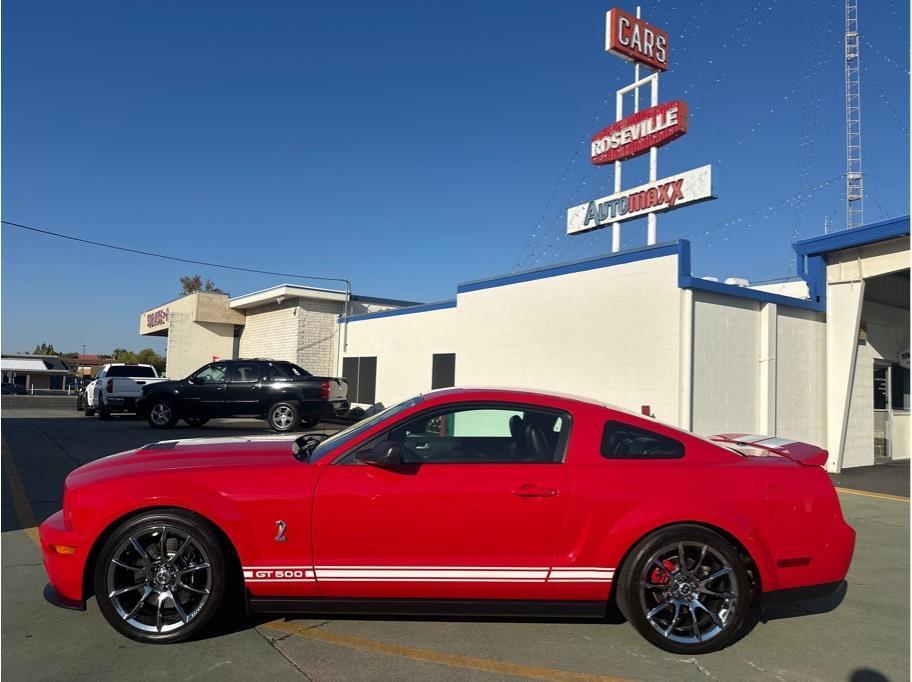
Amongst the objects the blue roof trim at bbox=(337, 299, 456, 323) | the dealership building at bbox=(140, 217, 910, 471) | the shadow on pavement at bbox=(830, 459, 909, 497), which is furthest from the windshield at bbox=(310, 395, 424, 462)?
the blue roof trim at bbox=(337, 299, 456, 323)

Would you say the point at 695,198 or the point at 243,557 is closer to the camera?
the point at 243,557

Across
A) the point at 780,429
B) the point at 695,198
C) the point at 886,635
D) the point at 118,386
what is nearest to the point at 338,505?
the point at 886,635

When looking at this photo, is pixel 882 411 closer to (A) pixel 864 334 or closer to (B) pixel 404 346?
(A) pixel 864 334

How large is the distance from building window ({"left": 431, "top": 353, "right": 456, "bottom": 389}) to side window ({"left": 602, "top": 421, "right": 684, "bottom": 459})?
38.7ft

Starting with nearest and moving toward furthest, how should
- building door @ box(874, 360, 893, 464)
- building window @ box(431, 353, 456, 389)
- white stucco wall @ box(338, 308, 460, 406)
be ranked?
building door @ box(874, 360, 893, 464), building window @ box(431, 353, 456, 389), white stucco wall @ box(338, 308, 460, 406)

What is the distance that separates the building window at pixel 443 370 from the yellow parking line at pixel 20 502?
29.2 ft

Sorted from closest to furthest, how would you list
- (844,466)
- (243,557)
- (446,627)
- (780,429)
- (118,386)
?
(243,557)
(446,627)
(780,429)
(844,466)
(118,386)

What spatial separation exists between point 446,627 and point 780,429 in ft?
32.0

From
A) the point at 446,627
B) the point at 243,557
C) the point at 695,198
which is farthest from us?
the point at 695,198

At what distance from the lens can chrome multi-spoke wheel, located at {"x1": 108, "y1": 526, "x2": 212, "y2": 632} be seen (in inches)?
146

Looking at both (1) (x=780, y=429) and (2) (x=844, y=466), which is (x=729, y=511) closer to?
(1) (x=780, y=429)

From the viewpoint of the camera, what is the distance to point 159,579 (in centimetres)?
372

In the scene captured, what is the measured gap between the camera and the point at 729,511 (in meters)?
3.84

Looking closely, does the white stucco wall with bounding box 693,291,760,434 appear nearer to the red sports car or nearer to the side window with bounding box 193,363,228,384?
the red sports car
